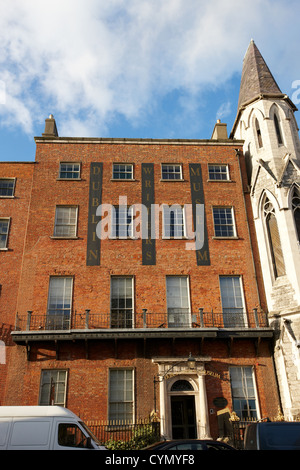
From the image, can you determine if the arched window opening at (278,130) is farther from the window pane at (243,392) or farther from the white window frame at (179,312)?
the window pane at (243,392)

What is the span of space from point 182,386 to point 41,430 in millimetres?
8600

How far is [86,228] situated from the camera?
2155cm

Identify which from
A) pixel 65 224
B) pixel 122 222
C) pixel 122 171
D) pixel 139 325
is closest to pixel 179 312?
pixel 139 325

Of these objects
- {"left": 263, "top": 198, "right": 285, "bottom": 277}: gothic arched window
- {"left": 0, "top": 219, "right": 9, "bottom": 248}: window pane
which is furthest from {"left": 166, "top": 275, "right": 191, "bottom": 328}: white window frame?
{"left": 0, "top": 219, "right": 9, "bottom": 248}: window pane

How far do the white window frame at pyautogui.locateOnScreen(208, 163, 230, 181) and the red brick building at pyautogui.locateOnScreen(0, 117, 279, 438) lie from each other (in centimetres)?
7

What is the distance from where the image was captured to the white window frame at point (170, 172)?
923 inches

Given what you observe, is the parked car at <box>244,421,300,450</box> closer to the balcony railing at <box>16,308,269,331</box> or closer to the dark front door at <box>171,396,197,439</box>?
the dark front door at <box>171,396,197,439</box>

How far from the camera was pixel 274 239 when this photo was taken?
20.9 m

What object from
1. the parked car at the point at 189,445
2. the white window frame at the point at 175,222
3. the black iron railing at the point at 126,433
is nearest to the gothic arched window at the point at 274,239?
the white window frame at the point at 175,222

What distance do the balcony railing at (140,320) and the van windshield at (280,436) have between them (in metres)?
9.05

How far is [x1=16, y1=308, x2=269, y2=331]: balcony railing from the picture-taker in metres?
19.0

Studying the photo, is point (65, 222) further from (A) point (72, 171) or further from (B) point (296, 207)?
(B) point (296, 207)

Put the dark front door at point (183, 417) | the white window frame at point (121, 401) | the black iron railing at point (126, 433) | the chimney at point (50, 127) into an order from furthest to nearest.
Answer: the chimney at point (50, 127), the dark front door at point (183, 417), the white window frame at point (121, 401), the black iron railing at point (126, 433)
